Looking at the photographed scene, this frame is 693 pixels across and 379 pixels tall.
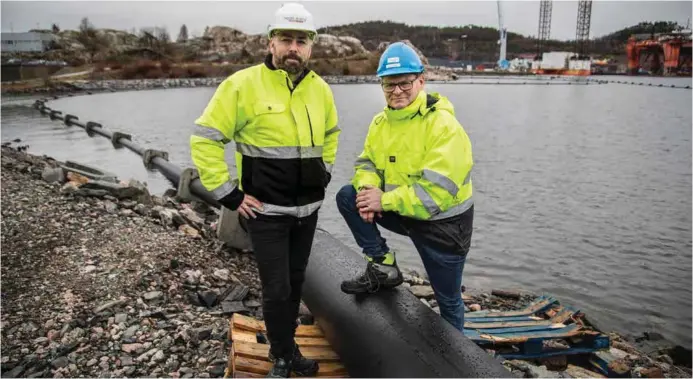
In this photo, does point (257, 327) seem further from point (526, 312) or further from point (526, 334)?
point (526, 312)

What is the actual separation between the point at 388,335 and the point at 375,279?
553 mm

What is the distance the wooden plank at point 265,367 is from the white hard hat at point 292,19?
7.41 feet

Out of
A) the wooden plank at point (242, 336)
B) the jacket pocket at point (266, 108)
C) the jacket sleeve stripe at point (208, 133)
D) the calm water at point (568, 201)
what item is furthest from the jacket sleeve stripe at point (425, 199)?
the calm water at point (568, 201)

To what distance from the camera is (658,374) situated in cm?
569

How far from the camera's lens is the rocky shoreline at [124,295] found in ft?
13.6

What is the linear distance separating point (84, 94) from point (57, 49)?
1950 inches

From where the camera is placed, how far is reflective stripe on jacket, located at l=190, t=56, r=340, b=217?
307 cm

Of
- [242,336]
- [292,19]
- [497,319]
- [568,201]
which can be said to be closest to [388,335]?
[242,336]

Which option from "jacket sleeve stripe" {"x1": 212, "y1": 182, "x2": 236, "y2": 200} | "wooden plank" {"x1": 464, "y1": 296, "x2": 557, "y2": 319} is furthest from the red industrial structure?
"jacket sleeve stripe" {"x1": 212, "y1": 182, "x2": 236, "y2": 200}

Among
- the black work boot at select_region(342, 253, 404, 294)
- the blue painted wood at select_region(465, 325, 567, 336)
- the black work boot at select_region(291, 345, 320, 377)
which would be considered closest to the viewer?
the black work boot at select_region(291, 345, 320, 377)

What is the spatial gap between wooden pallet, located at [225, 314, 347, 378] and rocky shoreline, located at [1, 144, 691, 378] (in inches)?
12.0

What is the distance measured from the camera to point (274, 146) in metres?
3.15

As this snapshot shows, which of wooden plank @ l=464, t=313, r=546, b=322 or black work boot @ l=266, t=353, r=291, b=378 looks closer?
black work boot @ l=266, t=353, r=291, b=378

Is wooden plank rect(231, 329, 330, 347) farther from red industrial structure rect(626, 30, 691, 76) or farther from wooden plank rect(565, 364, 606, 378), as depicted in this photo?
red industrial structure rect(626, 30, 691, 76)
